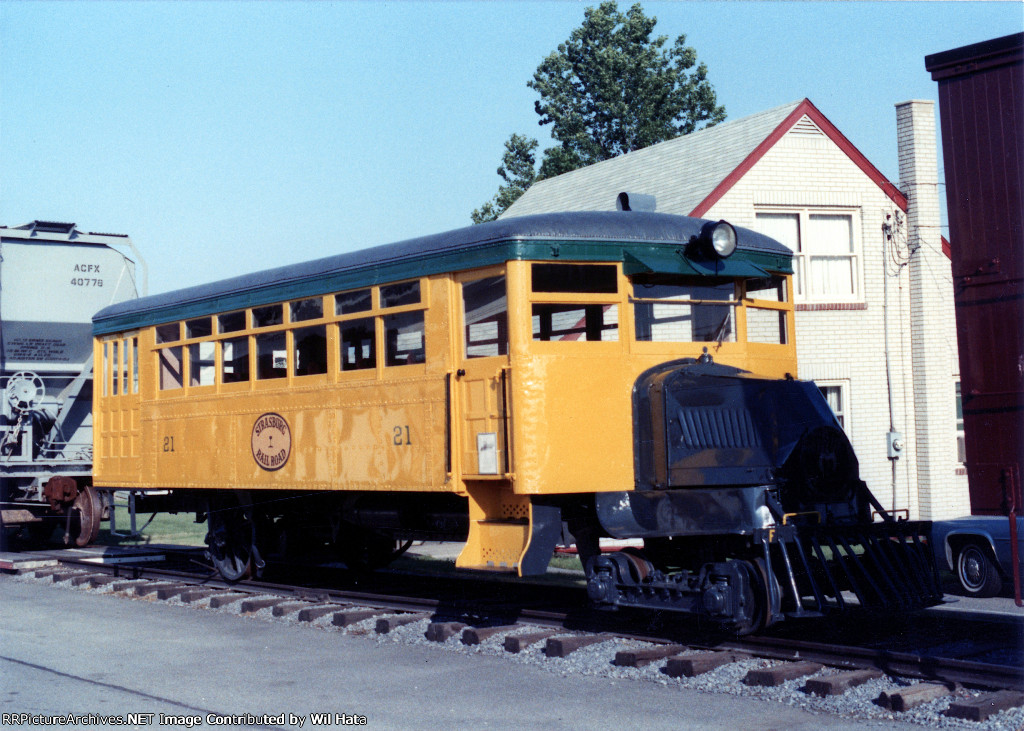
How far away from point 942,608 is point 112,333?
29.4 ft

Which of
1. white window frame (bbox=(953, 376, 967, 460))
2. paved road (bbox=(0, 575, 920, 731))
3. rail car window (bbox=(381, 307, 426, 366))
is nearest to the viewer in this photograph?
paved road (bbox=(0, 575, 920, 731))

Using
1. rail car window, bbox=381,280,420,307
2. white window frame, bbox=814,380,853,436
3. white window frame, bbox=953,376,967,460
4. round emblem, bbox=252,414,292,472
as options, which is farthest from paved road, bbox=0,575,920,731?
white window frame, bbox=953,376,967,460

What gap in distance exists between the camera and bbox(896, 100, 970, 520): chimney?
57.4 feet

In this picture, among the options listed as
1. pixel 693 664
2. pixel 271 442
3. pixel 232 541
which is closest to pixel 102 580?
pixel 232 541

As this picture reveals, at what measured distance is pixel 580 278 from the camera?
879cm

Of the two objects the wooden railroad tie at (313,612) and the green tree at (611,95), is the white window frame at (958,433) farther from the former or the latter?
the green tree at (611,95)

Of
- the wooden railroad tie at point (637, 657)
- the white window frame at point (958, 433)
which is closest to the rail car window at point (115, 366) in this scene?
the wooden railroad tie at point (637, 657)

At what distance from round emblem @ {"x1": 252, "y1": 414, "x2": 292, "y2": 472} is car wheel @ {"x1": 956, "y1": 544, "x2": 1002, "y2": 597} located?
5952mm

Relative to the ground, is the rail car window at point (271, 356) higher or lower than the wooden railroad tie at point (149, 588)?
higher

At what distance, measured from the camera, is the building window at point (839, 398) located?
1711 centimetres

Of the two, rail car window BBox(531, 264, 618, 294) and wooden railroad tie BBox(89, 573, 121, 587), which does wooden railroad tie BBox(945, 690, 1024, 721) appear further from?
wooden railroad tie BBox(89, 573, 121, 587)

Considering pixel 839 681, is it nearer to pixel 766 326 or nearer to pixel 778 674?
pixel 778 674

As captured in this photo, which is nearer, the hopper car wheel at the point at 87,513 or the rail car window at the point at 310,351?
the rail car window at the point at 310,351

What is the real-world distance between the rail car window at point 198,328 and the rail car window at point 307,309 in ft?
5.03
